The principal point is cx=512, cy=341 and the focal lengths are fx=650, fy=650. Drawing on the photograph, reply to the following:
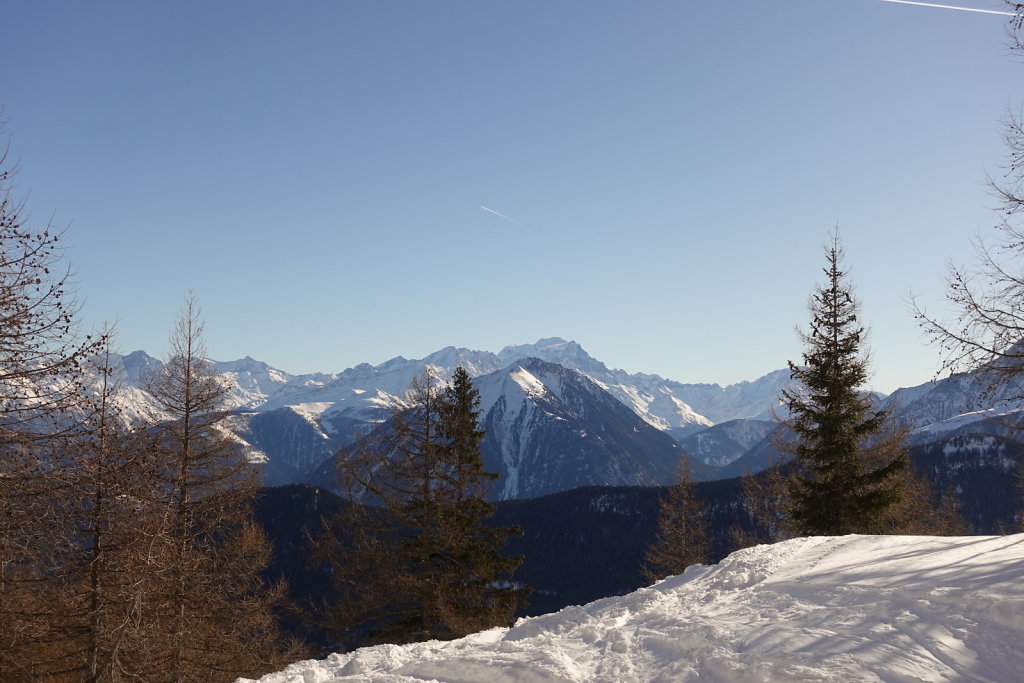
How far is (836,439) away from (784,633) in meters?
16.8

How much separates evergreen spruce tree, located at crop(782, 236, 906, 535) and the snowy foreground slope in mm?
12381

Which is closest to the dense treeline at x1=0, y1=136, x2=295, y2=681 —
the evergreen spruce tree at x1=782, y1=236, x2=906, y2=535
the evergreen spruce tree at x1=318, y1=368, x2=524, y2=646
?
the evergreen spruce tree at x1=318, y1=368, x2=524, y2=646

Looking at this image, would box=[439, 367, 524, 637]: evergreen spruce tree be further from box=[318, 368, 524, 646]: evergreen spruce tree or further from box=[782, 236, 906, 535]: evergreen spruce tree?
box=[782, 236, 906, 535]: evergreen spruce tree

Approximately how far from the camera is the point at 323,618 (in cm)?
2242

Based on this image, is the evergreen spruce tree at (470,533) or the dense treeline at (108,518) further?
the evergreen spruce tree at (470,533)

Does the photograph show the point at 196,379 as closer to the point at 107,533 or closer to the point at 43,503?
the point at 107,533

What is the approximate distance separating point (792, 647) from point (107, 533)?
1316 centimetres

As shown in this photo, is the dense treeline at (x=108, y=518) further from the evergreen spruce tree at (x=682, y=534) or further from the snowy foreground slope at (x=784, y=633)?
the evergreen spruce tree at (x=682, y=534)

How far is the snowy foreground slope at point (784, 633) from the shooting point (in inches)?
225

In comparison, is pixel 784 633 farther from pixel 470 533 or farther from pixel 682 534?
pixel 682 534

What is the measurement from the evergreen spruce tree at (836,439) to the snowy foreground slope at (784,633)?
40.6 feet

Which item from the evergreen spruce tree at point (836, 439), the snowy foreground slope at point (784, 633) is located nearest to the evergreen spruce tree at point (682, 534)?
the evergreen spruce tree at point (836, 439)

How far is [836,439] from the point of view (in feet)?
69.9

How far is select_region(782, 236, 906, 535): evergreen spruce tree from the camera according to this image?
20812 millimetres
